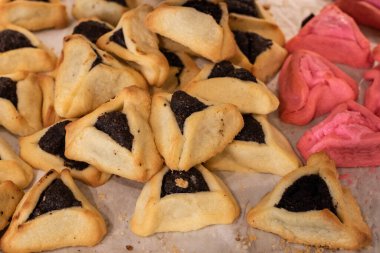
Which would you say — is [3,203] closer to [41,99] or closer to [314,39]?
[41,99]

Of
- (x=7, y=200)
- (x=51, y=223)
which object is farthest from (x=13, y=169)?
(x=51, y=223)

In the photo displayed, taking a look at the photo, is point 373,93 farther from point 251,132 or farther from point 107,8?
point 107,8

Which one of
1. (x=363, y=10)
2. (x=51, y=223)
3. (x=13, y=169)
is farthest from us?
(x=363, y=10)

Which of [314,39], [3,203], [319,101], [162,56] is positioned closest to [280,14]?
[314,39]

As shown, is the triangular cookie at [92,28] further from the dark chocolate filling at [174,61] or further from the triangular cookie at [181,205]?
the triangular cookie at [181,205]

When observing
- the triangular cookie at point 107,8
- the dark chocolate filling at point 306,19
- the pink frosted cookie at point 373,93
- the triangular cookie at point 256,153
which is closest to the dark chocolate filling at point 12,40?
the triangular cookie at point 107,8
